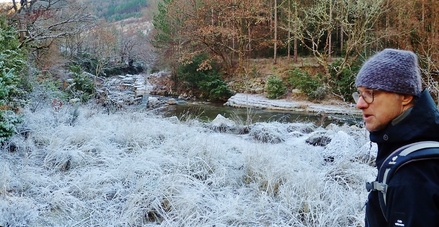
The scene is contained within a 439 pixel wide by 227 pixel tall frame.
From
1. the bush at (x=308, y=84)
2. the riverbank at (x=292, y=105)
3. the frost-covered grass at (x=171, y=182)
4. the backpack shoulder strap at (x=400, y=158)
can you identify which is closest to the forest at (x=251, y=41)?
the bush at (x=308, y=84)

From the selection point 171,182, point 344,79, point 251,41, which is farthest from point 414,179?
point 251,41

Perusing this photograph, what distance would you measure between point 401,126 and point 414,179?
168mm

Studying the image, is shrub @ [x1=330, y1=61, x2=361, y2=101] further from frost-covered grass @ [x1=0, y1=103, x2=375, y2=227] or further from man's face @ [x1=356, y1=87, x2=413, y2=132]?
man's face @ [x1=356, y1=87, x2=413, y2=132]

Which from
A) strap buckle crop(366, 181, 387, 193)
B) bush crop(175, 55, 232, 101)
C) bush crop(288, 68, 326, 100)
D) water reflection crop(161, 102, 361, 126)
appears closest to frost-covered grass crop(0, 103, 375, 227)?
strap buckle crop(366, 181, 387, 193)

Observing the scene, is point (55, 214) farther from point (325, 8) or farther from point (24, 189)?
point (325, 8)

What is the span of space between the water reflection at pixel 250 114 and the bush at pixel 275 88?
74.4 inches

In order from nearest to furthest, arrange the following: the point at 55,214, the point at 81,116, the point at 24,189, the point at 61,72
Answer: the point at 55,214 → the point at 24,189 → the point at 81,116 → the point at 61,72

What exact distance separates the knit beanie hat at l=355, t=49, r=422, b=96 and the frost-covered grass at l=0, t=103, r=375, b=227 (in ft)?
5.09

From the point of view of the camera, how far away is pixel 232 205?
2404mm

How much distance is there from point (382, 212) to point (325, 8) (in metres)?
13.8

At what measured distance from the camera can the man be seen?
2.63 feet

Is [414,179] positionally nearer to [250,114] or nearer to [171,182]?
[171,182]

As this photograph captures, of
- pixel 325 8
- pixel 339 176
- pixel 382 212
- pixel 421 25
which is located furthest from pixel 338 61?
pixel 382 212

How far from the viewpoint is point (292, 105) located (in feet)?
41.0
